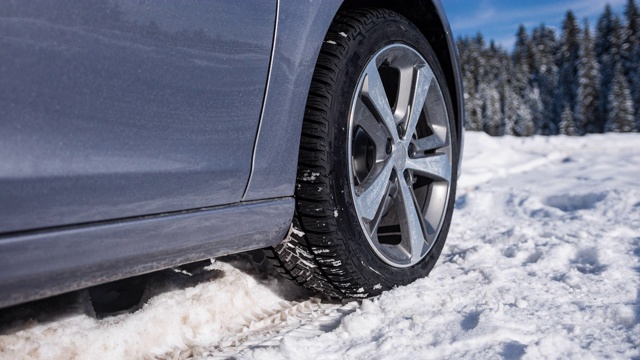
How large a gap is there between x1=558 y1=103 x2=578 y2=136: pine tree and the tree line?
11cm

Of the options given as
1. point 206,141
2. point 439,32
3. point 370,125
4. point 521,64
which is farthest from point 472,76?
point 206,141

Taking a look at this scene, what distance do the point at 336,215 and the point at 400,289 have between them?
468mm

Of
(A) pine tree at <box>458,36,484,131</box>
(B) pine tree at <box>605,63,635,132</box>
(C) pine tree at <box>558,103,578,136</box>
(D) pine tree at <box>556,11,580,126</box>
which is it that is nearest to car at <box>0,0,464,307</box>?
(B) pine tree at <box>605,63,635,132</box>

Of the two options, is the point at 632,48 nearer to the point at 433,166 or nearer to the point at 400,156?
the point at 433,166

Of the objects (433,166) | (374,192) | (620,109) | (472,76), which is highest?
(472,76)

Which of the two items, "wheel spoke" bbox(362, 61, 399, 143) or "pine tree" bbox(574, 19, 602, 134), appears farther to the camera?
"pine tree" bbox(574, 19, 602, 134)

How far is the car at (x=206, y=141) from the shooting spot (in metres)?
1.07

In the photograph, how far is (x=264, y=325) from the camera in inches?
74.1

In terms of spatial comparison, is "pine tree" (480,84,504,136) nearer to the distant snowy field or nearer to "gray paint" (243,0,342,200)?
the distant snowy field

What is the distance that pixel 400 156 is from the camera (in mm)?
2150

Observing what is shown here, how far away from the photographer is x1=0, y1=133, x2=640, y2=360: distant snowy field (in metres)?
1.53

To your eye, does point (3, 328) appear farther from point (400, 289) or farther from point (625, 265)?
point (625, 265)

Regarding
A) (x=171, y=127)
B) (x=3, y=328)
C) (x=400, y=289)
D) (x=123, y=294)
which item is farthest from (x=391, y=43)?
(x=3, y=328)

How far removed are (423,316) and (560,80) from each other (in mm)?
78009
